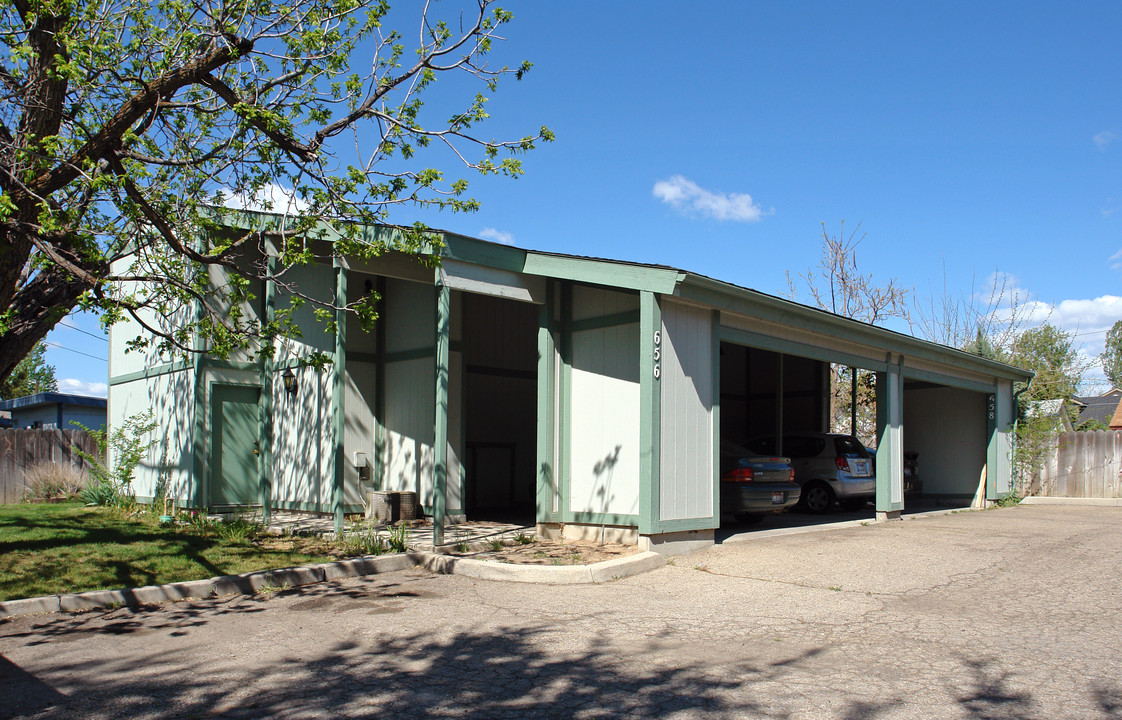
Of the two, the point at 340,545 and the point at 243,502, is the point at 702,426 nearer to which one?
the point at 340,545

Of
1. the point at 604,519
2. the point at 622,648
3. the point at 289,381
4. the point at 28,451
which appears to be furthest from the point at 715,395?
the point at 28,451

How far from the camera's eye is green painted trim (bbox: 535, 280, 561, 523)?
429 inches

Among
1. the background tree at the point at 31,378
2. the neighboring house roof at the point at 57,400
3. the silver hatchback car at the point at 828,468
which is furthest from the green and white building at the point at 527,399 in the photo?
the background tree at the point at 31,378

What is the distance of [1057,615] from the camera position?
6.75 m

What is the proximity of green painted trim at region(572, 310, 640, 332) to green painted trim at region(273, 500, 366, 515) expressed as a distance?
15.8 feet

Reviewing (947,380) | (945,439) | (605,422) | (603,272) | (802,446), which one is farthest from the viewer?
(945,439)

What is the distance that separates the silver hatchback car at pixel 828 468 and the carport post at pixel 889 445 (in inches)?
39.8

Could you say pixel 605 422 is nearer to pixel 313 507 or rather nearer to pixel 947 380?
pixel 313 507

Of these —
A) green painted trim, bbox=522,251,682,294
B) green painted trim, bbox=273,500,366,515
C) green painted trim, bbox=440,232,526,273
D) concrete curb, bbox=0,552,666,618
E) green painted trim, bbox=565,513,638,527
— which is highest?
green painted trim, bbox=440,232,526,273

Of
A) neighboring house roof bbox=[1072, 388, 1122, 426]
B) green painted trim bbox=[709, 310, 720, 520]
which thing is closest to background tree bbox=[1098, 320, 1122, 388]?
neighboring house roof bbox=[1072, 388, 1122, 426]

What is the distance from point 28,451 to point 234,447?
7.10 meters

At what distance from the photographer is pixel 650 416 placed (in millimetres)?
9406

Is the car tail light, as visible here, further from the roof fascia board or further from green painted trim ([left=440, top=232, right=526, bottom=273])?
green painted trim ([left=440, top=232, right=526, bottom=273])

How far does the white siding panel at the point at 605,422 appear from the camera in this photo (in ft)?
33.7
